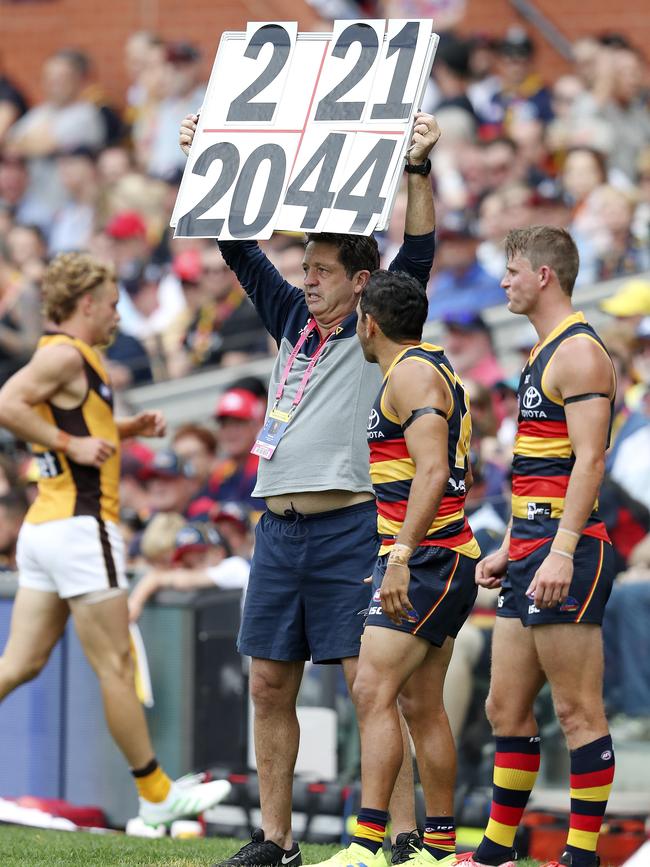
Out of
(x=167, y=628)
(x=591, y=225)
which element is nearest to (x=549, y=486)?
(x=167, y=628)

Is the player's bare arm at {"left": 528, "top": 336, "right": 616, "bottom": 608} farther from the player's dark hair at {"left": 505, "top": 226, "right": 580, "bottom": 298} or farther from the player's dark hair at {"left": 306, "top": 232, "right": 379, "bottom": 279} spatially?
the player's dark hair at {"left": 306, "top": 232, "right": 379, "bottom": 279}

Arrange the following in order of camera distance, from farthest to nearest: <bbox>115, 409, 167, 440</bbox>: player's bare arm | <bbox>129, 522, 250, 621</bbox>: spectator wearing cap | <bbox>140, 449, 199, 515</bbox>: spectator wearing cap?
1. <bbox>140, 449, 199, 515</bbox>: spectator wearing cap
2. <bbox>129, 522, 250, 621</bbox>: spectator wearing cap
3. <bbox>115, 409, 167, 440</bbox>: player's bare arm

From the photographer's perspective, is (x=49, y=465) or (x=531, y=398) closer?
(x=531, y=398)

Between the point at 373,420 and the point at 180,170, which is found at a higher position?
the point at 180,170

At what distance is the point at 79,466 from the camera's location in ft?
23.4

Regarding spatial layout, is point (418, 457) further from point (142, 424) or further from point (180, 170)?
point (180, 170)

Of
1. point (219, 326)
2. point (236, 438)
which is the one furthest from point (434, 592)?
point (219, 326)

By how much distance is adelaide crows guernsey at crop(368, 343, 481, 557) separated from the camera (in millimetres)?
5430

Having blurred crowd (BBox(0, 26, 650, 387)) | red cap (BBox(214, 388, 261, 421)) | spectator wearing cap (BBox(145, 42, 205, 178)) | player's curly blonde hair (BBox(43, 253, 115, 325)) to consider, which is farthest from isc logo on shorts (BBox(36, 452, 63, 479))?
spectator wearing cap (BBox(145, 42, 205, 178))

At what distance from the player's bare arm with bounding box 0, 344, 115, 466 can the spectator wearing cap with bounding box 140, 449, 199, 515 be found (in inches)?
136

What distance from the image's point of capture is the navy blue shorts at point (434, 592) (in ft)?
17.6

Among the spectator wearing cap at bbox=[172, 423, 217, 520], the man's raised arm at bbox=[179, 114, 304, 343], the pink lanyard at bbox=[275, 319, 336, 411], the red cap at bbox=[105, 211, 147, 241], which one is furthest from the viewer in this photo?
the red cap at bbox=[105, 211, 147, 241]

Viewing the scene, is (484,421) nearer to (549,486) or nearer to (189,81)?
(549,486)

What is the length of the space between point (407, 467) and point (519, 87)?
9990 millimetres
